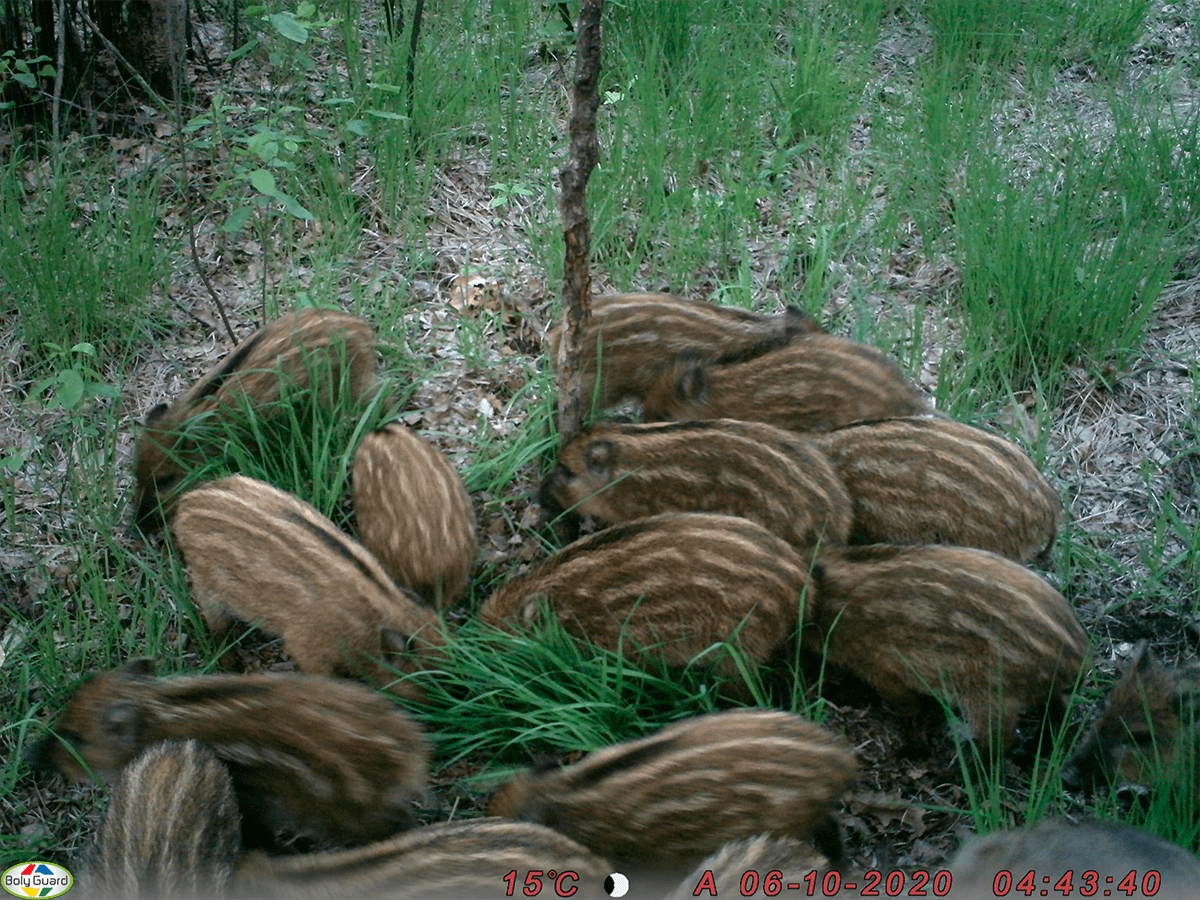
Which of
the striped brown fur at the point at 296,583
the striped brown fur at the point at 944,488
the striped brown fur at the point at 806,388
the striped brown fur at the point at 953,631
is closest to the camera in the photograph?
the striped brown fur at the point at 953,631

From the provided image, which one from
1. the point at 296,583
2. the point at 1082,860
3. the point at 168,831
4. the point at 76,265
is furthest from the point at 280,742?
the point at 76,265

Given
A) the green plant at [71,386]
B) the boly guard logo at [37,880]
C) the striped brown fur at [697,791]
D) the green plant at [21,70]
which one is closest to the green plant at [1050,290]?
the striped brown fur at [697,791]

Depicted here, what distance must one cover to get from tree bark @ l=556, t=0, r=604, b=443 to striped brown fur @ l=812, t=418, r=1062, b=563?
2.79 feet

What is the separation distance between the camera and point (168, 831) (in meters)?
2.17

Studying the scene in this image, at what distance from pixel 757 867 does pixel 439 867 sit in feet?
2.18

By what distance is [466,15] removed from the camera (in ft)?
16.0

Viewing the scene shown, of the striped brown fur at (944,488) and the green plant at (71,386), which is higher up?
the green plant at (71,386)

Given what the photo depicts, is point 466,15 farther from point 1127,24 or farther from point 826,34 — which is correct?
point 1127,24

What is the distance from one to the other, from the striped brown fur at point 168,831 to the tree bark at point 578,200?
150cm

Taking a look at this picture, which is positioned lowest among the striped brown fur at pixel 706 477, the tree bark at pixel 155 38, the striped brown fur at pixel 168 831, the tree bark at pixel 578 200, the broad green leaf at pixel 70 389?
the striped brown fur at pixel 168 831

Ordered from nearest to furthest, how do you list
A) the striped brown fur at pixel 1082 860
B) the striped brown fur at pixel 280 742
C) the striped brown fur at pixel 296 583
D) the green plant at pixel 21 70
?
1. the striped brown fur at pixel 1082 860
2. the striped brown fur at pixel 280 742
3. the striped brown fur at pixel 296 583
4. the green plant at pixel 21 70

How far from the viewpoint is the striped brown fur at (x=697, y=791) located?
2.21 meters

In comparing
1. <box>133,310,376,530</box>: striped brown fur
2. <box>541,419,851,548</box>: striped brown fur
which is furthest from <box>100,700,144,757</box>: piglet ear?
<box>541,419,851,548</box>: striped brown fur

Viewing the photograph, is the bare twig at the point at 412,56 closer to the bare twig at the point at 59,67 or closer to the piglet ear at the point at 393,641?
the bare twig at the point at 59,67
